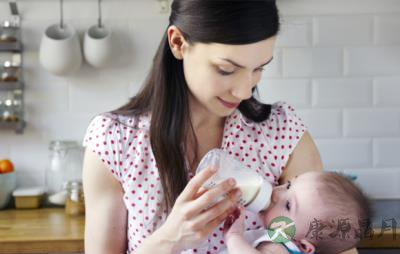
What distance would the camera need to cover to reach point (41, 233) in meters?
1.75

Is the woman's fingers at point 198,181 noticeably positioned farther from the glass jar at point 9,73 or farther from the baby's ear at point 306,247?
the glass jar at point 9,73

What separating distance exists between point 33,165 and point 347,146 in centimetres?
137

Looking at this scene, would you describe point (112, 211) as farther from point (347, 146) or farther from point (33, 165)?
point (347, 146)

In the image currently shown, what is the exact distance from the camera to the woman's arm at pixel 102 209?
129cm

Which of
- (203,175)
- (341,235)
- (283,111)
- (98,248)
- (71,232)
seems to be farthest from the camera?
(71,232)

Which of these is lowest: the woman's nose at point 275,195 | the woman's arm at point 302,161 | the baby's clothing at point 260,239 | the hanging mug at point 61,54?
the baby's clothing at point 260,239

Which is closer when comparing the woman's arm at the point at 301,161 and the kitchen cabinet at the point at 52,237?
the woman's arm at the point at 301,161

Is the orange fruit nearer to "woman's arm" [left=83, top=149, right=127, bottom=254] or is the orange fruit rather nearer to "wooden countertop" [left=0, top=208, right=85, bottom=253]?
"wooden countertop" [left=0, top=208, right=85, bottom=253]

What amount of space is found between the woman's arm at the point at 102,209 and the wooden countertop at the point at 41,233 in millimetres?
418

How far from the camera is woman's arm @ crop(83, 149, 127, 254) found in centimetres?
129

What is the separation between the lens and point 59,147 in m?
2.15

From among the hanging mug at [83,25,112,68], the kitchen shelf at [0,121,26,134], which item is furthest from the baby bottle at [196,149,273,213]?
the kitchen shelf at [0,121,26,134]

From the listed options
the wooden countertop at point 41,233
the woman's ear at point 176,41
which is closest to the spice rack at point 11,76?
the wooden countertop at point 41,233

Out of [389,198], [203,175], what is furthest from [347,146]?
→ [203,175]
